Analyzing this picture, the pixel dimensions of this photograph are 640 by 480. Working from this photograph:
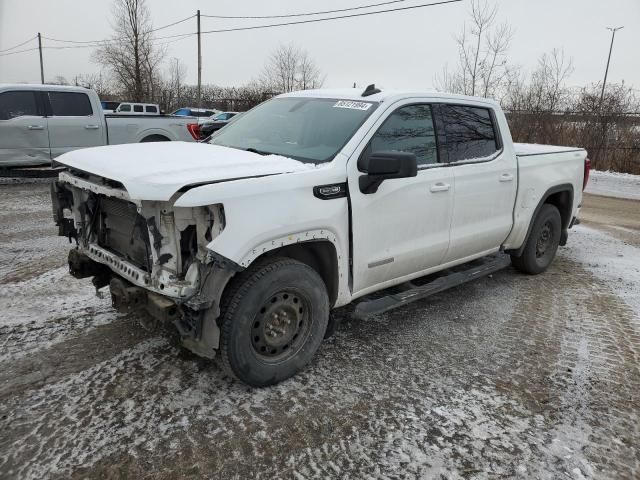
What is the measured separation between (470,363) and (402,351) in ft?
1.68

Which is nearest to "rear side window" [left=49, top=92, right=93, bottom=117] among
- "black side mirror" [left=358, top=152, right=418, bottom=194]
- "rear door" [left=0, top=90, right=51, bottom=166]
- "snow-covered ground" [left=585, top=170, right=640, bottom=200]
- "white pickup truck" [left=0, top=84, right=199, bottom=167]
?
"white pickup truck" [left=0, top=84, right=199, bottom=167]

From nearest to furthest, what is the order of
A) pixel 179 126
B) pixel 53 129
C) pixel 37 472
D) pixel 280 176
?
pixel 37 472 < pixel 280 176 < pixel 53 129 < pixel 179 126

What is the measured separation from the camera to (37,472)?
253cm

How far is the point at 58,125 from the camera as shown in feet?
34.3

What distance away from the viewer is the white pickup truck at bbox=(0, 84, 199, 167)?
10.1 m

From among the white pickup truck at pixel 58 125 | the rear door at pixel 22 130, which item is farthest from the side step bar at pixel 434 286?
the rear door at pixel 22 130

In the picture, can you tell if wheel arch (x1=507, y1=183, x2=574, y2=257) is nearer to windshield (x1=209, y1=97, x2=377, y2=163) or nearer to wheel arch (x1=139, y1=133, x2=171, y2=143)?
windshield (x1=209, y1=97, x2=377, y2=163)

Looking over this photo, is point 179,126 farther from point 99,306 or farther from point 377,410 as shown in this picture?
point 377,410

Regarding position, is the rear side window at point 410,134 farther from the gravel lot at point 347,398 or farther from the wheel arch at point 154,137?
the wheel arch at point 154,137

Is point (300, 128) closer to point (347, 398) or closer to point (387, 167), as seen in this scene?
point (387, 167)

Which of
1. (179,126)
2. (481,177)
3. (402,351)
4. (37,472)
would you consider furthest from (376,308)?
(179,126)

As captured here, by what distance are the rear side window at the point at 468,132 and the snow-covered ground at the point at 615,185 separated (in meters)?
10.5

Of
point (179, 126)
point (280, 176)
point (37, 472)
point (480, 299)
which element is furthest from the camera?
point (179, 126)

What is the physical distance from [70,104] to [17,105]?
976mm
